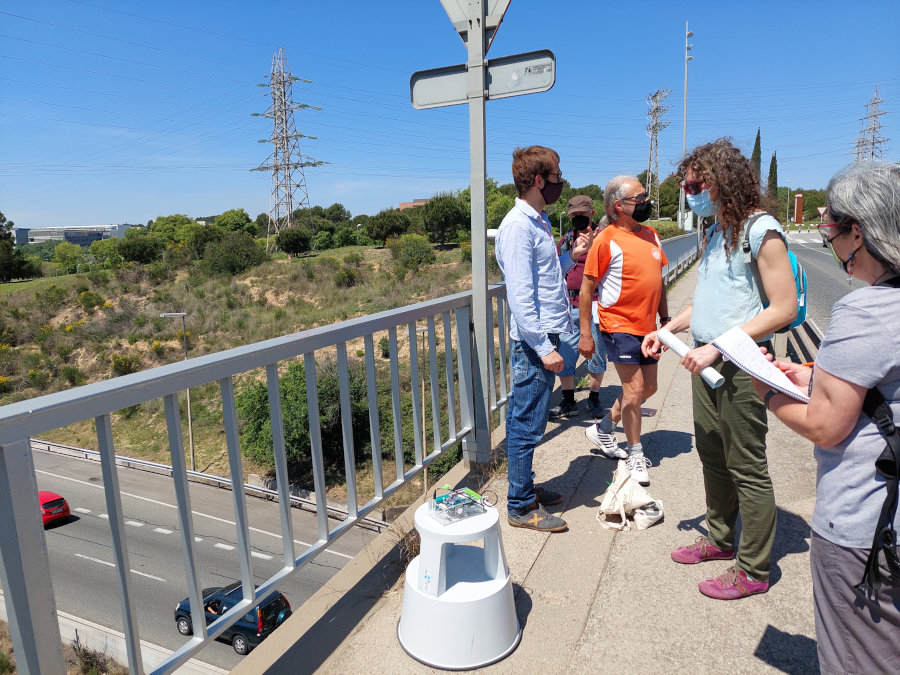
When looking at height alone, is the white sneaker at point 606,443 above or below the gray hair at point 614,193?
below

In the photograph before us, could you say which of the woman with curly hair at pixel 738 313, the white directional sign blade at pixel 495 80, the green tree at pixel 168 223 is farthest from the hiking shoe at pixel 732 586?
the green tree at pixel 168 223

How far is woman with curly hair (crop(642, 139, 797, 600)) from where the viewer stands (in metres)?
2.41

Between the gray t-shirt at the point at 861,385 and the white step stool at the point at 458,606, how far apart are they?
3.85ft

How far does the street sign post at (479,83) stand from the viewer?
365 centimetres

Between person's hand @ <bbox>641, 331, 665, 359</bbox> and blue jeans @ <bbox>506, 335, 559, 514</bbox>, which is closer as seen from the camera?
person's hand @ <bbox>641, 331, 665, 359</bbox>

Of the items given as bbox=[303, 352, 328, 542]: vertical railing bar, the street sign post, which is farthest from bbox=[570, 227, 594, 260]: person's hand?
bbox=[303, 352, 328, 542]: vertical railing bar

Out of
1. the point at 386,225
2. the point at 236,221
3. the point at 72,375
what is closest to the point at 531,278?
the point at 72,375

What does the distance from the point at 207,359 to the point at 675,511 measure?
2763 millimetres

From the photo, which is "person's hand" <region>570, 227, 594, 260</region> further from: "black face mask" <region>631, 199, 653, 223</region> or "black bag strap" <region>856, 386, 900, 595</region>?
"black bag strap" <region>856, 386, 900, 595</region>

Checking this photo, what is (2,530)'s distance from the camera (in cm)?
152

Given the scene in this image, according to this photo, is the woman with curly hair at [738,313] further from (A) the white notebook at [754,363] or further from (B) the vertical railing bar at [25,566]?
(B) the vertical railing bar at [25,566]

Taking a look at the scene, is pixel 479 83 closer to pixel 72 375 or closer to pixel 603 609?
pixel 603 609

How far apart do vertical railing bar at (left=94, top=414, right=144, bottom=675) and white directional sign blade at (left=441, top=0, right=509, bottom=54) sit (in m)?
3.10

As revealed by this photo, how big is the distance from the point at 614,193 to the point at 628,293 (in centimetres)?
63
